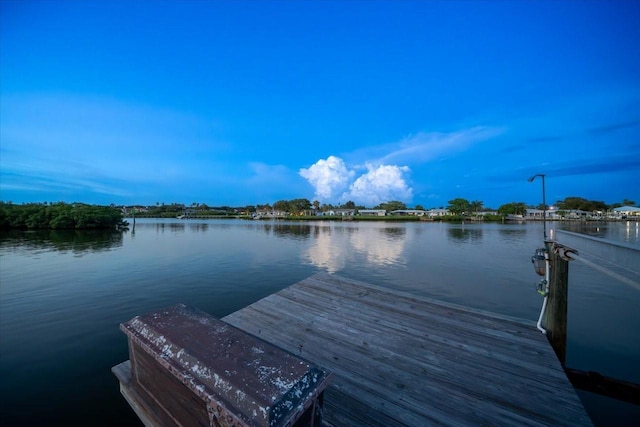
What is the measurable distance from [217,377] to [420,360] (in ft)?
9.70

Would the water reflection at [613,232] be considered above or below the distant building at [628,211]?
below

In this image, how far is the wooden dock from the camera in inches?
100

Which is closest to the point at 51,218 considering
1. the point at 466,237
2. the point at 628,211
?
the point at 466,237

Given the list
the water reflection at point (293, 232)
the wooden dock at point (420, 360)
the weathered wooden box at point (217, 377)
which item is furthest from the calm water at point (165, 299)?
the water reflection at point (293, 232)

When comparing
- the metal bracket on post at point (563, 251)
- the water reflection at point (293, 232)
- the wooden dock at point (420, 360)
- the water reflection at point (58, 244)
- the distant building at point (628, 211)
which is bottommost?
the water reflection at point (58, 244)

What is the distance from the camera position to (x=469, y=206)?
9944 centimetres

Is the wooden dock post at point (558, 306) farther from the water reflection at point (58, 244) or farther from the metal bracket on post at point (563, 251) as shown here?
the water reflection at point (58, 244)

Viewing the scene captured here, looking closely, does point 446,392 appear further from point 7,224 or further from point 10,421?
point 7,224

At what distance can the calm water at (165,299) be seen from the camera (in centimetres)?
392

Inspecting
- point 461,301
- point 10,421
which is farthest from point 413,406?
point 461,301

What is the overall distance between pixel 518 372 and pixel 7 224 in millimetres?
55673

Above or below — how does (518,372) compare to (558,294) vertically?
below

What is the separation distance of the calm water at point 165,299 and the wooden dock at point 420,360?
5.77ft

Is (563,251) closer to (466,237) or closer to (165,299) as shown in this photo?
(165,299)
